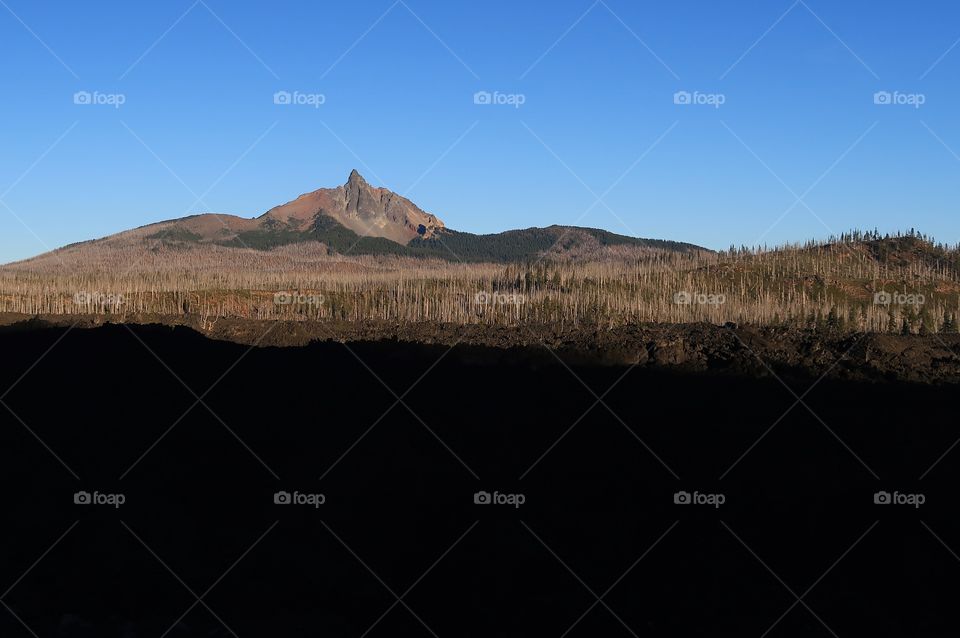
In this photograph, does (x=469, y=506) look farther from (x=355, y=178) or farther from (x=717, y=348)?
(x=355, y=178)

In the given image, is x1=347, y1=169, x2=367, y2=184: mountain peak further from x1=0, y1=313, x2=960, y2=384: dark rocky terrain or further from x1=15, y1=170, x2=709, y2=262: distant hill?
x1=0, y1=313, x2=960, y2=384: dark rocky terrain

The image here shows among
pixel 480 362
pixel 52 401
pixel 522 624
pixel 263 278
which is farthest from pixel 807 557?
pixel 263 278

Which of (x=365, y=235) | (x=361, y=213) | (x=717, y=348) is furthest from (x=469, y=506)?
(x=361, y=213)

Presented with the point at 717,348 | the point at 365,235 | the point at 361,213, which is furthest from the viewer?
the point at 361,213

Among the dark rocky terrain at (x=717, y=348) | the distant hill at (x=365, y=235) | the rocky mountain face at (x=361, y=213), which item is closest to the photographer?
the dark rocky terrain at (x=717, y=348)

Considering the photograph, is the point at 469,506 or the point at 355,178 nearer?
the point at 469,506

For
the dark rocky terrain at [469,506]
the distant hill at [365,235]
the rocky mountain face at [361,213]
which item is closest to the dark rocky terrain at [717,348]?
the dark rocky terrain at [469,506]

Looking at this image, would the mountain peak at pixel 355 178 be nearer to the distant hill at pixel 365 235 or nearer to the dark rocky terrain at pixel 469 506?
the distant hill at pixel 365 235

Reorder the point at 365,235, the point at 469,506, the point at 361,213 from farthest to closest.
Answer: the point at 361,213
the point at 365,235
the point at 469,506

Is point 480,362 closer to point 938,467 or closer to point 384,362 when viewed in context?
point 384,362

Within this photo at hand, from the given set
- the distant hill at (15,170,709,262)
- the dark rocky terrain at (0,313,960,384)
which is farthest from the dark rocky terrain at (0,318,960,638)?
the distant hill at (15,170,709,262)

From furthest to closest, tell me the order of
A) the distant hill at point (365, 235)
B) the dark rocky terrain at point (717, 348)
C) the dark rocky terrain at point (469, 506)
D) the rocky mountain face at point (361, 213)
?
the rocky mountain face at point (361, 213) < the distant hill at point (365, 235) < the dark rocky terrain at point (717, 348) < the dark rocky terrain at point (469, 506)
